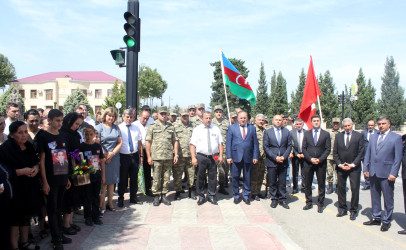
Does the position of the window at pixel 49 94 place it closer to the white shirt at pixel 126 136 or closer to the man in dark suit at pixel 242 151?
the white shirt at pixel 126 136

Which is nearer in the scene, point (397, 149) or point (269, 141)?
point (397, 149)

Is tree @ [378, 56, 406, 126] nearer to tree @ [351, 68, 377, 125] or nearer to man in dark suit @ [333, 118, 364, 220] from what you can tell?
tree @ [351, 68, 377, 125]

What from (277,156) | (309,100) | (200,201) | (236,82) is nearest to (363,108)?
(309,100)

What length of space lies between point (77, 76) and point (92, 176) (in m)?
72.4

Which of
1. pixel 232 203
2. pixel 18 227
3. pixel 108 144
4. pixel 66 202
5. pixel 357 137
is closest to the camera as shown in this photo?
pixel 18 227

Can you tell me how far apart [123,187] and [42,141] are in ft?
9.17

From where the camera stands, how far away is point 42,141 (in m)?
4.56

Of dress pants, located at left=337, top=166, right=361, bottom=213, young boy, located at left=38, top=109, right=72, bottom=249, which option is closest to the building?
dress pants, located at left=337, top=166, right=361, bottom=213

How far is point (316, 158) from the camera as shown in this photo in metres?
7.43

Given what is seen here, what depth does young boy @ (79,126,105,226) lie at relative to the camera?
18.5 feet

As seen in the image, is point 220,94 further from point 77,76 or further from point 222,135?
point 222,135

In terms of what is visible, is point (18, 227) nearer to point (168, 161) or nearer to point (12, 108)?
point (12, 108)

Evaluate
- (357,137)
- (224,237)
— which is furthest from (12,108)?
(357,137)

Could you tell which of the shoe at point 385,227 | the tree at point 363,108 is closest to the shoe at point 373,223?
the shoe at point 385,227
